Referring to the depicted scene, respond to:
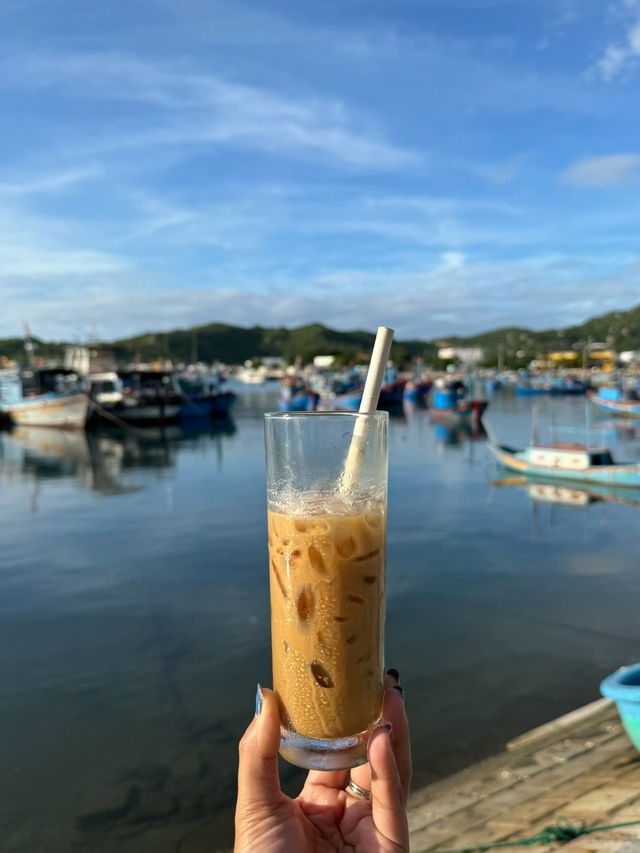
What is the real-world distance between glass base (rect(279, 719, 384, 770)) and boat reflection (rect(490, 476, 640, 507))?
15284 millimetres

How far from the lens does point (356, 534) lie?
1451 millimetres

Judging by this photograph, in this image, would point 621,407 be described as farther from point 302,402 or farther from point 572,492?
point 572,492

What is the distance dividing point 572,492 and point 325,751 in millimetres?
16958

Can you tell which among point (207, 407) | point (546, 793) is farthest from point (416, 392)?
point (546, 793)

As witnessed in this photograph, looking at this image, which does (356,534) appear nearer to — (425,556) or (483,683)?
(483,683)

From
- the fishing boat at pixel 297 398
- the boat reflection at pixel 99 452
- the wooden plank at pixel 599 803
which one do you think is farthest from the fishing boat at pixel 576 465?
the fishing boat at pixel 297 398

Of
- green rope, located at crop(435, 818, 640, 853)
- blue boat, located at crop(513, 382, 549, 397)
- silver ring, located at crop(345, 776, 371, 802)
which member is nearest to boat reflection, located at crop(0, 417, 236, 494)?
green rope, located at crop(435, 818, 640, 853)

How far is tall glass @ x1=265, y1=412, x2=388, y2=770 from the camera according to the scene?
144 cm

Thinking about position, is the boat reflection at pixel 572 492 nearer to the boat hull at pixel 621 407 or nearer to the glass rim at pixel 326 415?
the glass rim at pixel 326 415

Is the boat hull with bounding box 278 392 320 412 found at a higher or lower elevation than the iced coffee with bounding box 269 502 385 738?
lower

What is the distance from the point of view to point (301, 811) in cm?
153

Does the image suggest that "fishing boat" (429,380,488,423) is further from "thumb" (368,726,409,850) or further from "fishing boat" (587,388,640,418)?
"thumb" (368,726,409,850)

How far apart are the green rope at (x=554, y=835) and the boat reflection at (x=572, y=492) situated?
12.7 m

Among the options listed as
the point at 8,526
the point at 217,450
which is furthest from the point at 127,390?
the point at 8,526
